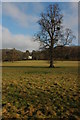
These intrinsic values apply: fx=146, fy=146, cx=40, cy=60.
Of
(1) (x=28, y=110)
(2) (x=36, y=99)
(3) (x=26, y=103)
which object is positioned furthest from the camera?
(2) (x=36, y=99)

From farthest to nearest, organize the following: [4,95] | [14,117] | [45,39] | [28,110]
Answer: [45,39] < [4,95] < [28,110] < [14,117]

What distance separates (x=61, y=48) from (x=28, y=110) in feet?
92.7

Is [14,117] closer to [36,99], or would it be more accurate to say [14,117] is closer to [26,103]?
[26,103]

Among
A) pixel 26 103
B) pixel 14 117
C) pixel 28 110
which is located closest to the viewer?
pixel 14 117

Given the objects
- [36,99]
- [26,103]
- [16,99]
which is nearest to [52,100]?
[36,99]

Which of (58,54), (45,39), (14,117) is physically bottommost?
(14,117)

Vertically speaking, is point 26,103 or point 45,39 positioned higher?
point 45,39

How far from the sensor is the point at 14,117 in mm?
4594

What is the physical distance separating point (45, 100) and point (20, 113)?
146cm

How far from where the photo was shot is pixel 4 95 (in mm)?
6848

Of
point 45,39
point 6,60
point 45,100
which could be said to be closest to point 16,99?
point 45,100

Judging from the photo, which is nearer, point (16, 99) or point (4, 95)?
point (16, 99)

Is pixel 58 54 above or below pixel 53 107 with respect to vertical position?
above

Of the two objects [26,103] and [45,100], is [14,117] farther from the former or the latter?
[45,100]
